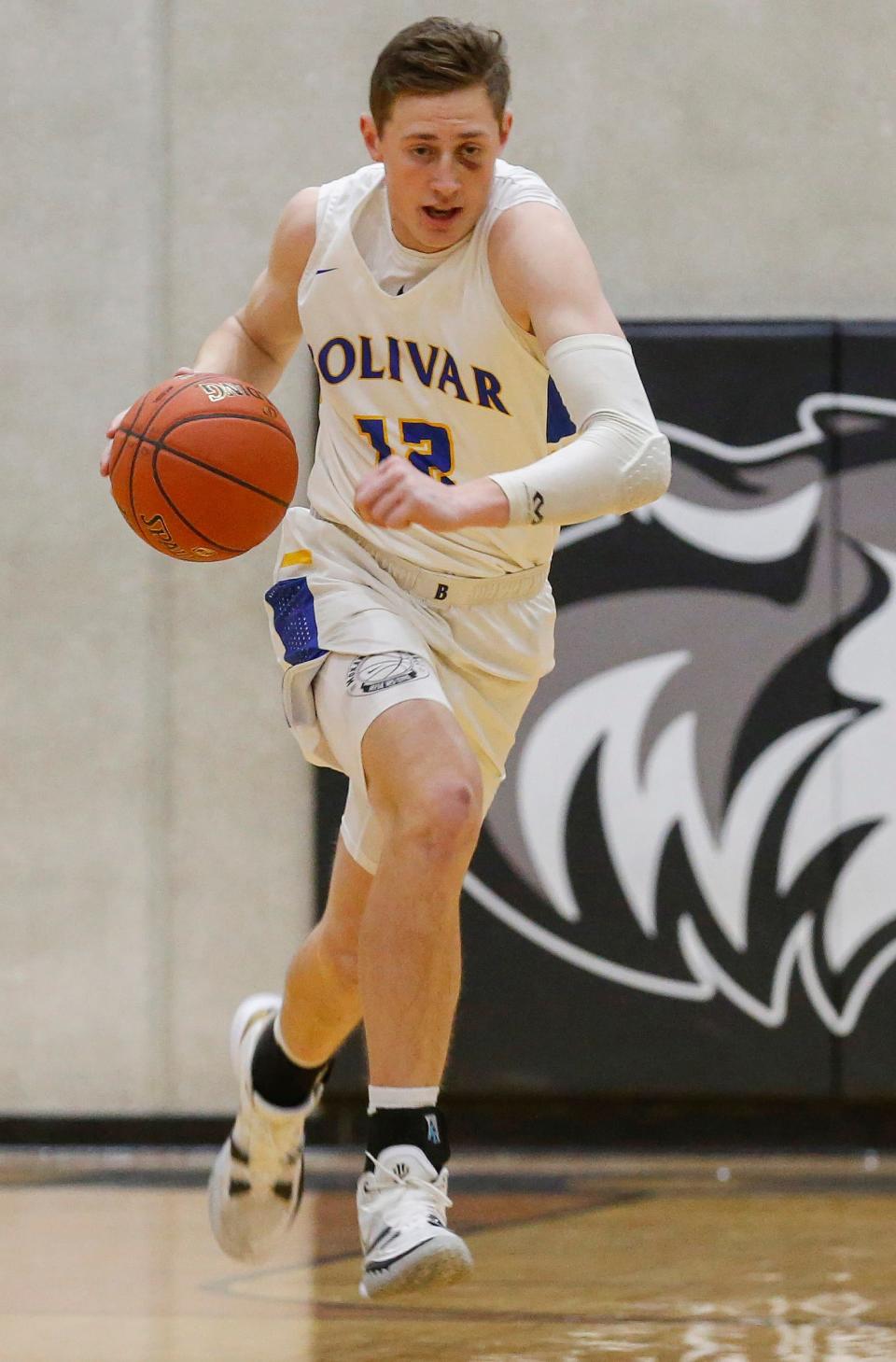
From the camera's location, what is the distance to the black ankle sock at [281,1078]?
3934mm

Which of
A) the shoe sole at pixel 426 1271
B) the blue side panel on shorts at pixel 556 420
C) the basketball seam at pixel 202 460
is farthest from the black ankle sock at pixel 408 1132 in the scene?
the blue side panel on shorts at pixel 556 420

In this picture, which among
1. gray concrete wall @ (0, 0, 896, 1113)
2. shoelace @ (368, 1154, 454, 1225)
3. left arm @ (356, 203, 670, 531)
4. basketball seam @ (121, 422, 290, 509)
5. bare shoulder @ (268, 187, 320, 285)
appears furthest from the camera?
gray concrete wall @ (0, 0, 896, 1113)

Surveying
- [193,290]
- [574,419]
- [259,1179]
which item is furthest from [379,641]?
[193,290]

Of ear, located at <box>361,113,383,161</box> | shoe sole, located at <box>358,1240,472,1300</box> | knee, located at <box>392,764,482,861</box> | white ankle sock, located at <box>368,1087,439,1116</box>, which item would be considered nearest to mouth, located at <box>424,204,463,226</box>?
ear, located at <box>361,113,383,161</box>

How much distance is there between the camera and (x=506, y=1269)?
14.8 ft

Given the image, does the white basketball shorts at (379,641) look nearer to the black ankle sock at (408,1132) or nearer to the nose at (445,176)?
the black ankle sock at (408,1132)

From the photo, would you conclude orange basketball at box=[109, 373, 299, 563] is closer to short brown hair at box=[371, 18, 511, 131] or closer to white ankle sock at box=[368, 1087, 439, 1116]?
short brown hair at box=[371, 18, 511, 131]

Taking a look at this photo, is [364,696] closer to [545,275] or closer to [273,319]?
[545,275]

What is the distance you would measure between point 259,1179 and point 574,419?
5.35 feet

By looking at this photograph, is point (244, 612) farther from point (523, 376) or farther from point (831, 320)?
point (523, 376)

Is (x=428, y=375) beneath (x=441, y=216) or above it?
beneath

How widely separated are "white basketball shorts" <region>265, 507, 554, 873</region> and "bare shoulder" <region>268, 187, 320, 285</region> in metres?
0.45

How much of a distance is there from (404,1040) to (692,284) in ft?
12.6

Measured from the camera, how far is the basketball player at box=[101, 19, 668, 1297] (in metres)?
3.16
